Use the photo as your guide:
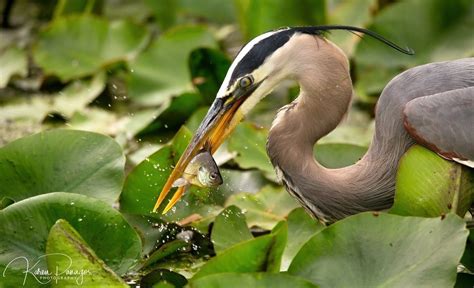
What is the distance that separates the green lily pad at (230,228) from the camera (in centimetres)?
328

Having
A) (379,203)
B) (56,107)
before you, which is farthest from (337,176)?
(56,107)

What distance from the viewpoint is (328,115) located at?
3.28 m

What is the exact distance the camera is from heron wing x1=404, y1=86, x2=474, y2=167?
3.11 m

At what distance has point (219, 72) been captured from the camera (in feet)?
15.3

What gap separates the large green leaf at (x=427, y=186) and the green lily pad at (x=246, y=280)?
1.70ft

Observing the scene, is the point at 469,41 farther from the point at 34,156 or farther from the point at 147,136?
the point at 34,156

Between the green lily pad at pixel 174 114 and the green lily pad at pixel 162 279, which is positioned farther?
the green lily pad at pixel 174 114

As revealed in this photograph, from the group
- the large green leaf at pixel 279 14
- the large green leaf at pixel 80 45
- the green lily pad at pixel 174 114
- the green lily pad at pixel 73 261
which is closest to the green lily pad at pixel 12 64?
the large green leaf at pixel 80 45

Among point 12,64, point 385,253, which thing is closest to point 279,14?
point 12,64

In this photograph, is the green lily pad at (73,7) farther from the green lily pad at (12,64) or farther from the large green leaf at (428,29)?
the large green leaf at (428,29)

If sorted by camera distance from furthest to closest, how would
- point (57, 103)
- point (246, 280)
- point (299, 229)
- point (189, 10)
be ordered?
1. point (189, 10)
2. point (57, 103)
3. point (299, 229)
4. point (246, 280)

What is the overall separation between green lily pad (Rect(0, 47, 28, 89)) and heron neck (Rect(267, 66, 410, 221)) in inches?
95.2

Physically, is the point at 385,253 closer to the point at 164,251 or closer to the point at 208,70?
the point at 164,251

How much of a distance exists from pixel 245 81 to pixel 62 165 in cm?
69
